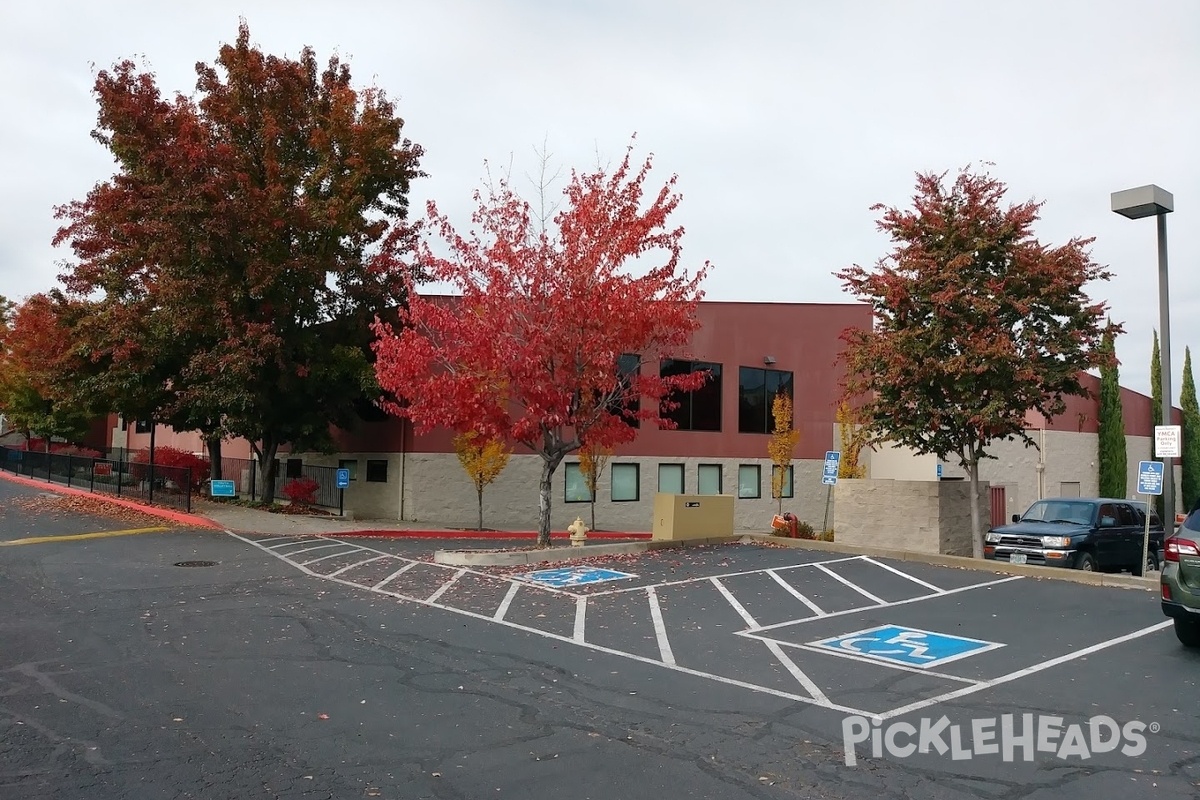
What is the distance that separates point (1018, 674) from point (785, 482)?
26.5 meters

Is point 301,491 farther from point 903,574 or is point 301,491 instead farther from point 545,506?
point 903,574

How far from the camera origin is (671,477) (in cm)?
3294

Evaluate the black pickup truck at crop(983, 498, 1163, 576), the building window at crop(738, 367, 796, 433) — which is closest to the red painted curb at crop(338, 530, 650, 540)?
the building window at crop(738, 367, 796, 433)

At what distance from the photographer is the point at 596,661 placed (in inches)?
350

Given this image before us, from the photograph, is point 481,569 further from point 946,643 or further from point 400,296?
point 400,296

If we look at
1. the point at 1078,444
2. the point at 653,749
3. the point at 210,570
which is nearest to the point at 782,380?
the point at 1078,444

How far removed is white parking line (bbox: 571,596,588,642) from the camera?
1020 centimetres

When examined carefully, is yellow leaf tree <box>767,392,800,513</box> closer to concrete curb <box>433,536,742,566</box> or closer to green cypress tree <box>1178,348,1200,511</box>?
concrete curb <box>433,536,742,566</box>

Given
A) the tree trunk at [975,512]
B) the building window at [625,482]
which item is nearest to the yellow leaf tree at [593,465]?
the building window at [625,482]

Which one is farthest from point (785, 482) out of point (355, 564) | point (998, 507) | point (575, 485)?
point (355, 564)

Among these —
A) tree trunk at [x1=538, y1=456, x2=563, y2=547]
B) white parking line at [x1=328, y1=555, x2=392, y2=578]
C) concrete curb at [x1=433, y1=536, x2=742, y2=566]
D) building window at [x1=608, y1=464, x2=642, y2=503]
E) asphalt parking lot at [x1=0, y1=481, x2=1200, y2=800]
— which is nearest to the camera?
asphalt parking lot at [x1=0, y1=481, x2=1200, y2=800]

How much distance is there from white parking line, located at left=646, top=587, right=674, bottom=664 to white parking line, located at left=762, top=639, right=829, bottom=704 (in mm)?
1090

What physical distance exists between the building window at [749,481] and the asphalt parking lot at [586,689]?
1972 centimetres

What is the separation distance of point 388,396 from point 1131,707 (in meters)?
23.6
